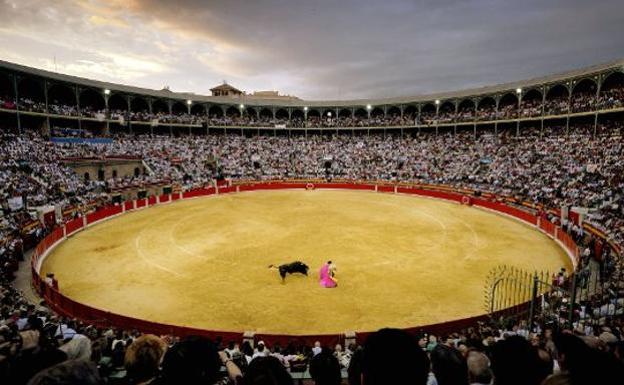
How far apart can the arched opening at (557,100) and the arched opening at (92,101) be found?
5989 cm

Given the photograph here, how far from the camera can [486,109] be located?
57562 mm

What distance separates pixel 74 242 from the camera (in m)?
23.1

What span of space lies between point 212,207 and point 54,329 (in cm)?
2601

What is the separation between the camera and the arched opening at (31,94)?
1642 inches

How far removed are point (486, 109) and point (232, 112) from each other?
45.7m

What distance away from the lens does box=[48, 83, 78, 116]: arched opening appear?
150ft

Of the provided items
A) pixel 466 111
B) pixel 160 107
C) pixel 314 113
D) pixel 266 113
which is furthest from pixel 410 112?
pixel 160 107

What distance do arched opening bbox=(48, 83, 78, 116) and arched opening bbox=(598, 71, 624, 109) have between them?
63045mm

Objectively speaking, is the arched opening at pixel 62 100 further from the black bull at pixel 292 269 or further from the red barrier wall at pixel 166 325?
the black bull at pixel 292 269

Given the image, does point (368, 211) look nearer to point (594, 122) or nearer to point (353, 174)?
point (353, 174)

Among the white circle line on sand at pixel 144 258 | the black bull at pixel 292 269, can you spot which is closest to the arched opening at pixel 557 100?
the black bull at pixel 292 269

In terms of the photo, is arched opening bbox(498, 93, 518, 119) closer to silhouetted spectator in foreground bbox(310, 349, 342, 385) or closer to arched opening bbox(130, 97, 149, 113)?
silhouetted spectator in foreground bbox(310, 349, 342, 385)

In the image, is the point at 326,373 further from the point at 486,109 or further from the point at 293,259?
the point at 486,109

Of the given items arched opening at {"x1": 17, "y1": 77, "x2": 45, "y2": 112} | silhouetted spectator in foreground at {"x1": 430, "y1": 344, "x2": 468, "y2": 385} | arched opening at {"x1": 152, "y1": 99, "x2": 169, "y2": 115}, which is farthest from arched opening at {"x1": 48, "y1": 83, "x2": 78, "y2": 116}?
silhouetted spectator in foreground at {"x1": 430, "y1": 344, "x2": 468, "y2": 385}
